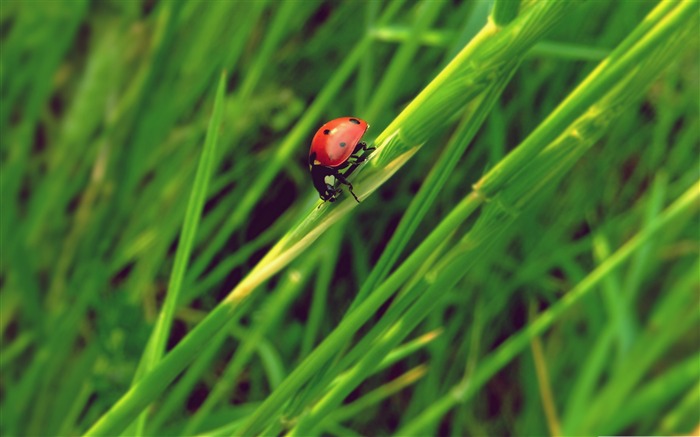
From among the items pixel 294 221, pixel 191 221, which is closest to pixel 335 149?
pixel 191 221

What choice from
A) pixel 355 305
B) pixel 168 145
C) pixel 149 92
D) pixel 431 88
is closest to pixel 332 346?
pixel 355 305

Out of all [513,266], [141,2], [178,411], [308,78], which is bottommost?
[513,266]

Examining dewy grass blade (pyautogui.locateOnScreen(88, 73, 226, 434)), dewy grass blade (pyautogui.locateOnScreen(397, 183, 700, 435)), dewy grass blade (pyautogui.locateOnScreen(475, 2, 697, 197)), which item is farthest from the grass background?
dewy grass blade (pyautogui.locateOnScreen(475, 2, 697, 197))

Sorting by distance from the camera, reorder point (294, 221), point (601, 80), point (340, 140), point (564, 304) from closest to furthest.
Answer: point (601, 80), point (340, 140), point (564, 304), point (294, 221)

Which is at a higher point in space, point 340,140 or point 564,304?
point 340,140

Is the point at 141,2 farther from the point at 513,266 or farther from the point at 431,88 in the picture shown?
the point at 431,88

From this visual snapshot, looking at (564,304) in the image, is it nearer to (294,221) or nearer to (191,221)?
(294,221)

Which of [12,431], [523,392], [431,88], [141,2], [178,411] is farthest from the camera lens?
[523,392]

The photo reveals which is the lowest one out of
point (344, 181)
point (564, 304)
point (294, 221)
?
point (564, 304)
